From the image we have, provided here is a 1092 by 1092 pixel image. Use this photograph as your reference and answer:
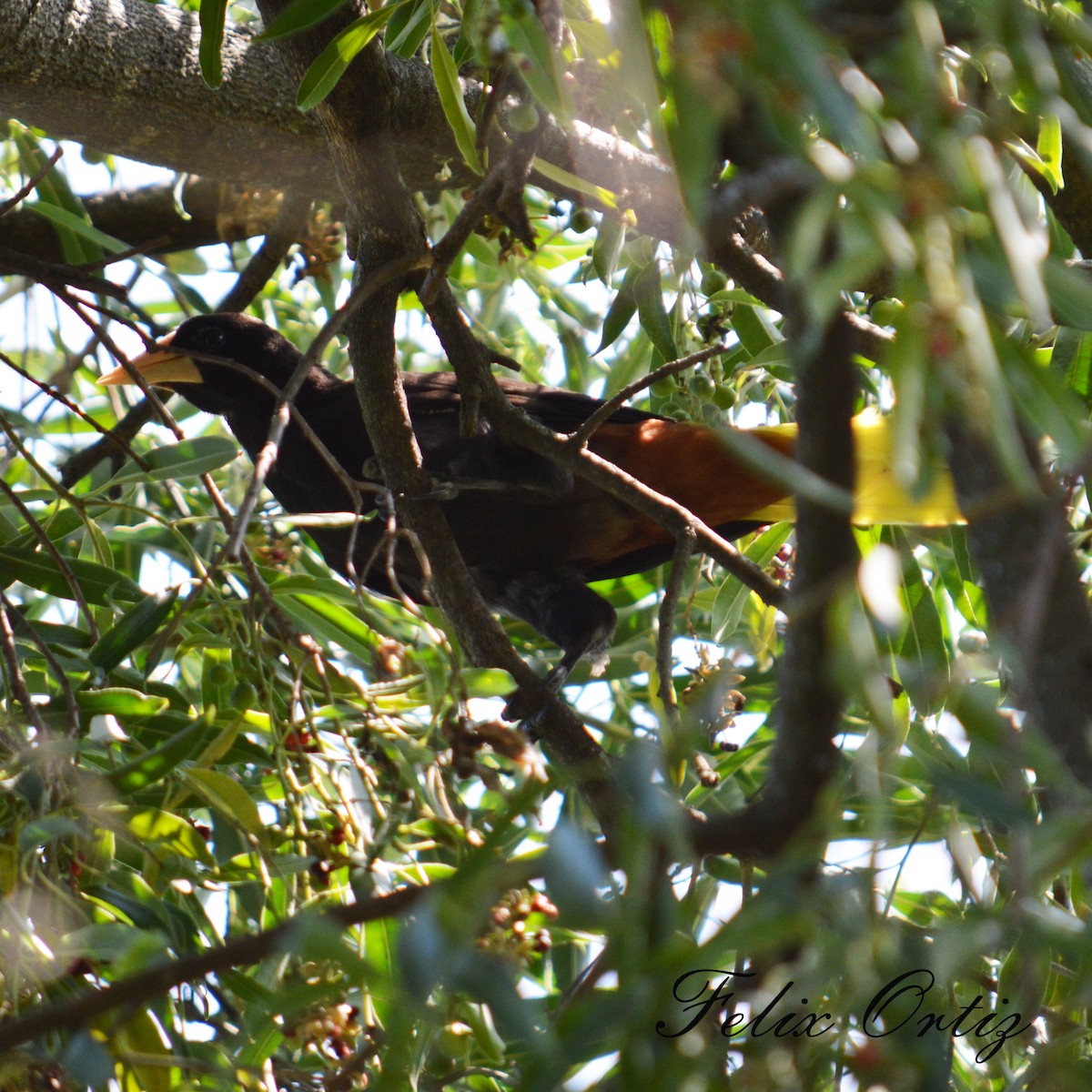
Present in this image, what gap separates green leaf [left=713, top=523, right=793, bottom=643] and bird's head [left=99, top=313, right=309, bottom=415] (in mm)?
1278

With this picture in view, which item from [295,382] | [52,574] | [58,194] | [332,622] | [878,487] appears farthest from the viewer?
[58,194]

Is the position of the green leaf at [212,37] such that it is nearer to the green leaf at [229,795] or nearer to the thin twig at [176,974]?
the green leaf at [229,795]

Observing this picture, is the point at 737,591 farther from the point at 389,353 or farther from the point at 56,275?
the point at 56,275

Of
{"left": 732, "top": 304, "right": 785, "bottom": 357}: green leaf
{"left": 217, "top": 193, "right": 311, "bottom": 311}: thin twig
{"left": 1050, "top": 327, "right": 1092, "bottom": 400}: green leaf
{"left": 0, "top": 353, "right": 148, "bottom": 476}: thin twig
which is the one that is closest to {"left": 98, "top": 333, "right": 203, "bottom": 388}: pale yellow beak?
{"left": 217, "top": 193, "right": 311, "bottom": 311}: thin twig

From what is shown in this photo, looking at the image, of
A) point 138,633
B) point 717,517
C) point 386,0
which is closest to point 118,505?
point 138,633

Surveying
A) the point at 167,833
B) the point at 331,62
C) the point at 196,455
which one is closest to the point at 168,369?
the point at 196,455

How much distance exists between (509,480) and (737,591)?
64cm

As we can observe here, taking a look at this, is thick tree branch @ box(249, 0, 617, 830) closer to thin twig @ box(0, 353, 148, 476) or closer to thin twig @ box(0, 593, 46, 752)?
thin twig @ box(0, 353, 148, 476)

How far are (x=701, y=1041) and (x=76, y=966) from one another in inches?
30.4

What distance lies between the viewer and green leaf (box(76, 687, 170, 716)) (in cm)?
165

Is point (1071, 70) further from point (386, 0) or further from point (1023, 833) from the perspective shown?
point (386, 0)

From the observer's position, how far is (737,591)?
2330 mm

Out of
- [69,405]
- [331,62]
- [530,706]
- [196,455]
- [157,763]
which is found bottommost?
[530,706]

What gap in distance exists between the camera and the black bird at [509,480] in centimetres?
273
